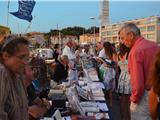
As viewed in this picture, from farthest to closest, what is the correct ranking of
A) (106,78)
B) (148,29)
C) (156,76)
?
(148,29), (106,78), (156,76)

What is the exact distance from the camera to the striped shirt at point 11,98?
251 centimetres

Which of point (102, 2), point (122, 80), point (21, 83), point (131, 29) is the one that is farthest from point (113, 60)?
point (102, 2)

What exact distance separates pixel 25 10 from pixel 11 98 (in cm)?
1188

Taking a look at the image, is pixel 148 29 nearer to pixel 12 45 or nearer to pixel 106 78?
pixel 106 78

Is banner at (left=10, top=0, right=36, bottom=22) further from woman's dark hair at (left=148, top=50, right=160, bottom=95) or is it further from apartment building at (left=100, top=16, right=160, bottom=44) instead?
apartment building at (left=100, top=16, right=160, bottom=44)

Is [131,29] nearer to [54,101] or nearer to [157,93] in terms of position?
[54,101]

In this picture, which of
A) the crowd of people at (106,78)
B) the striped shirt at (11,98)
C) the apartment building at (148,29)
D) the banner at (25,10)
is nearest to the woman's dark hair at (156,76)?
the crowd of people at (106,78)

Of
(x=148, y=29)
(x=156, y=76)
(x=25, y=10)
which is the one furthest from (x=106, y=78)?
(x=148, y=29)

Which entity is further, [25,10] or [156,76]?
[25,10]

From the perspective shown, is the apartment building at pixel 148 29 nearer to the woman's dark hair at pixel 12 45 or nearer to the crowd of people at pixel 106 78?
the crowd of people at pixel 106 78

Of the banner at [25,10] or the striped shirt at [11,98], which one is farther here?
the banner at [25,10]

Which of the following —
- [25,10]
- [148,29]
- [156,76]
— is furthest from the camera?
[148,29]

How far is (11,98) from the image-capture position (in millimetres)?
2576

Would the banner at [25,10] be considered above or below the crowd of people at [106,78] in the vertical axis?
above
